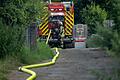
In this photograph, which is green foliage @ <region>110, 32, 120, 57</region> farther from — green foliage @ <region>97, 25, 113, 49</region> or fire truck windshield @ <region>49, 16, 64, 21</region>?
fire truck windshield @ <region>49, 16, 64, 21</region>

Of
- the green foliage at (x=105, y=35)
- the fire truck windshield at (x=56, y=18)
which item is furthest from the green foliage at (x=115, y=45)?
the fire truck windshield at (x=56, y=18)

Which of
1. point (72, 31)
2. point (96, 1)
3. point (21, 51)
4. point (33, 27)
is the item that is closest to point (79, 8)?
point (96, 1)

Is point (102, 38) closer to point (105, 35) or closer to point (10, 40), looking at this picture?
point (105, 35)

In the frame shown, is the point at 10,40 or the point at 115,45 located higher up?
the point at 115,45

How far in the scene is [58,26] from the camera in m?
27.8

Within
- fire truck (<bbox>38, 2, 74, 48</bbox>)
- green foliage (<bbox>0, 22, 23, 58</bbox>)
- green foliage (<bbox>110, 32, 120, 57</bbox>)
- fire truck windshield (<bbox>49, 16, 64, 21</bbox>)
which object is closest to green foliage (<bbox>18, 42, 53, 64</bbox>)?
green foliage (<bbox>0, 22, 23, 58</bbox>)

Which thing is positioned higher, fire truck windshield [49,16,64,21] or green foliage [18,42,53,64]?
fire truck windshield [49,16,64,21]

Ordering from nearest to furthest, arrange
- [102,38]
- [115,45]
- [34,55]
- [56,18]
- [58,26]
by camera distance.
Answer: [115,45] → [102,38] → [34,55] → [58,26] → [56,18]

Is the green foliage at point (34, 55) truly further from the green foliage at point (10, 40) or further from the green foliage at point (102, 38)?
the green foliage at point (102, 38)

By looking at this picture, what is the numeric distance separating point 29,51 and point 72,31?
12.2 meters

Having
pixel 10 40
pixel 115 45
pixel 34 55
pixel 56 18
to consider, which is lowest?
pixel 34 55

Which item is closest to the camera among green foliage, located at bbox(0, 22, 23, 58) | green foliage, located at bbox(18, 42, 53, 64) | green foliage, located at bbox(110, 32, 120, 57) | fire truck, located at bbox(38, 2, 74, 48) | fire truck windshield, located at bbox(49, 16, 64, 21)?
green foliage, located at bbox(110, 32, 120, 57)

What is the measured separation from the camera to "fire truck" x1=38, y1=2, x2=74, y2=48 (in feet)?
91.6

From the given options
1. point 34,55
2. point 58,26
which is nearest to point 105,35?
point 34,55
